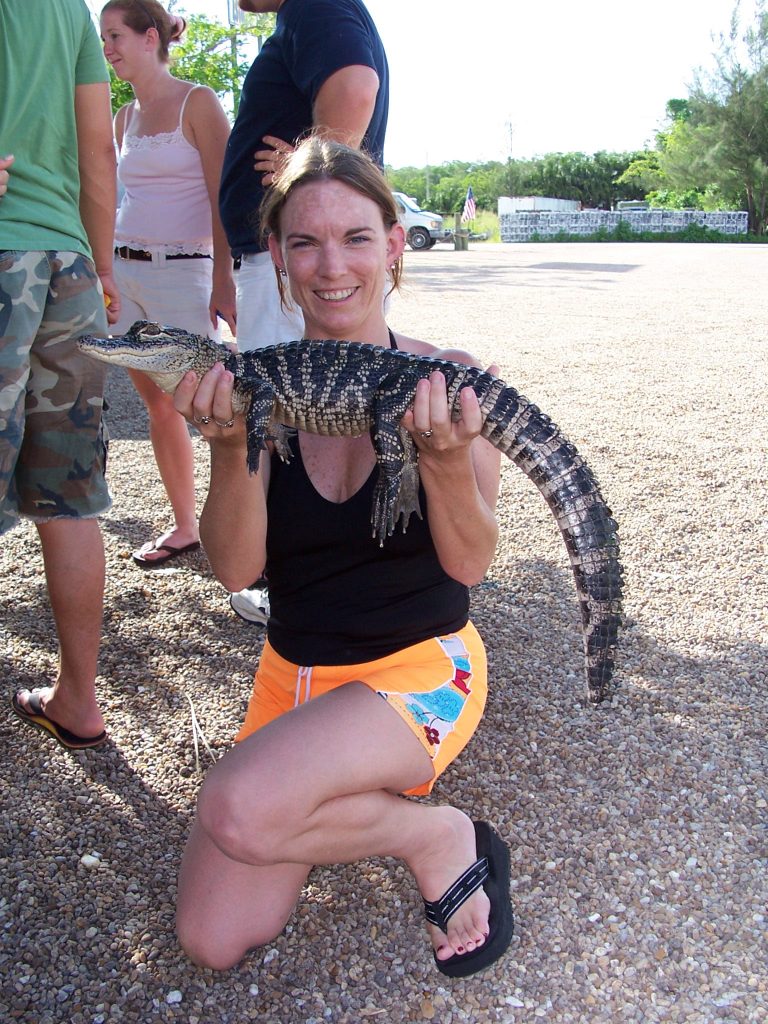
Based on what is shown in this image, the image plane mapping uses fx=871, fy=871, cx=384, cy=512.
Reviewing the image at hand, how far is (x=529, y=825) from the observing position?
8.47 feet

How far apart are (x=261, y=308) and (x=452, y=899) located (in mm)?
2319

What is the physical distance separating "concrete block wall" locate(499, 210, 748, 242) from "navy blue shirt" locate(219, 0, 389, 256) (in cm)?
3900

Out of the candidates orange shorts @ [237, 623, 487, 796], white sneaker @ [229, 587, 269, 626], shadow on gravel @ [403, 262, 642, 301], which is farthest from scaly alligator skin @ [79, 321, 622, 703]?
shadow on gravel @ [403, 262, 642, 301]

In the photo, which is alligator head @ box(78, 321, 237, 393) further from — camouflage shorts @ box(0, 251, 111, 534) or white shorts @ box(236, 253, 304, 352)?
white shorts @ box(236, 253, 304, 352)

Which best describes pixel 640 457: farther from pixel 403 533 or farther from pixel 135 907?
pixel 135 907

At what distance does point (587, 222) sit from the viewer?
138 feet

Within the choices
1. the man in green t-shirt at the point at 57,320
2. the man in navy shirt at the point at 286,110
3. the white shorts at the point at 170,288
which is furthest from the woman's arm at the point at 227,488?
the white shorts at the point at 170,288

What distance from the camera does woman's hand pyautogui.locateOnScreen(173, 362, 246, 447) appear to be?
222 centimetres

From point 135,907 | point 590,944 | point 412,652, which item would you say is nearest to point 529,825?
point 590,944

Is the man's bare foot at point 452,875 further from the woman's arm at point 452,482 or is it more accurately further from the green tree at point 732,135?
the green tree at point 732,135

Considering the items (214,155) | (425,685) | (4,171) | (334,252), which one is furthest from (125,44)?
(425,685)

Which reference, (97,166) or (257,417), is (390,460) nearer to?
(257,417)

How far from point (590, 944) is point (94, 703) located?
1718 millimetres

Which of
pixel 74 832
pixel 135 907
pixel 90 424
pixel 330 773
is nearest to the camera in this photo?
pixel 330 773
